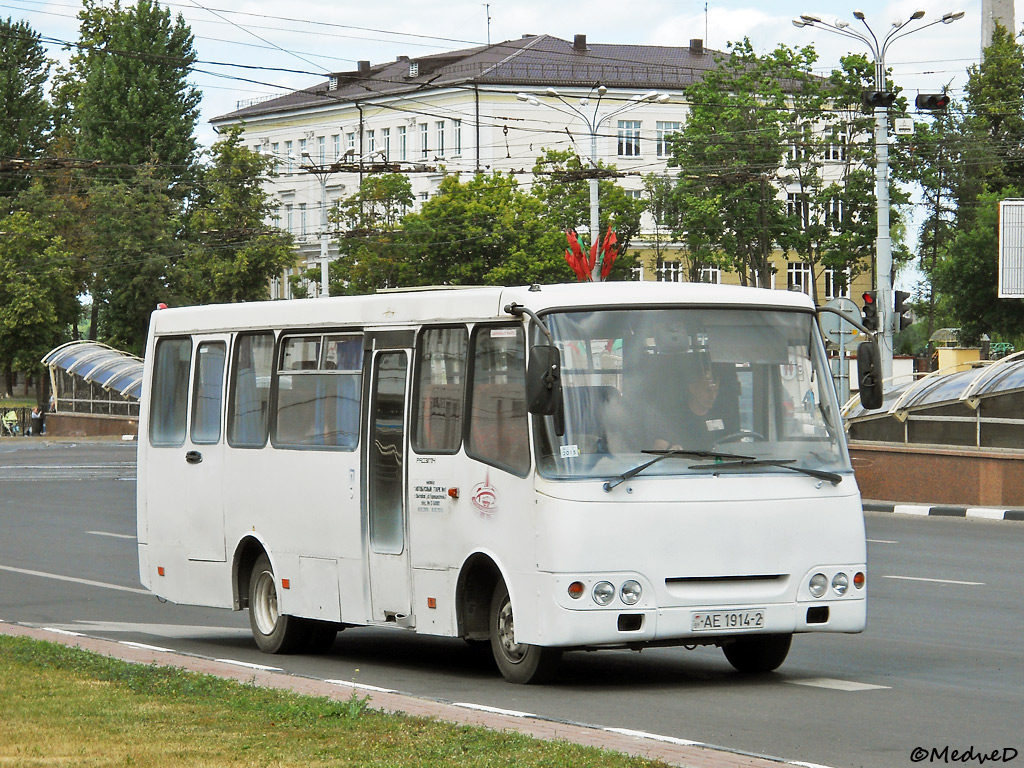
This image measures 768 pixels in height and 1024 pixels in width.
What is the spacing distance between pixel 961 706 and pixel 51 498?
26.1 metres

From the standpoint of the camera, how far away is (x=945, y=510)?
29.6m

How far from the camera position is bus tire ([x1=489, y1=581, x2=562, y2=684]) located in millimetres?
10750

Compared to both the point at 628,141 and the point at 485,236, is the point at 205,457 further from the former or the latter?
the point at 628,141

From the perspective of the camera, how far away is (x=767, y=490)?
10711mm

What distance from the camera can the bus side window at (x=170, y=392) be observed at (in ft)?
48.4

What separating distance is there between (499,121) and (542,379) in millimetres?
90230

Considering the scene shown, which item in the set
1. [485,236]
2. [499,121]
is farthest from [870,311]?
[499,121]

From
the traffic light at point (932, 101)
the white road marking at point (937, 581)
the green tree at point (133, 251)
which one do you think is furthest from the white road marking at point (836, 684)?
the green tree at point (133, 251)

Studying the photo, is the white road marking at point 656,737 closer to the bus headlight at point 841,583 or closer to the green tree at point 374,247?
the bus headlight at point 841,583

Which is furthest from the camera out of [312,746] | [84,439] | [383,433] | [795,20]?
[84,439]

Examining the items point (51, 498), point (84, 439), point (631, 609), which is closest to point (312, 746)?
point (631, 609)

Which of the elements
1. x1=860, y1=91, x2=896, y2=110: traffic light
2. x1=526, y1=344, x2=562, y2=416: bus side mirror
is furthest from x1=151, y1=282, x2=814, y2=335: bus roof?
x1=860, y1=91, x2=896, y2=110: traffic light

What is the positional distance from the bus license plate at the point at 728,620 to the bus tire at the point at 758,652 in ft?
2.56

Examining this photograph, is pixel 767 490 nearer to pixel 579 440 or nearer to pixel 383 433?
pixel 579 440
